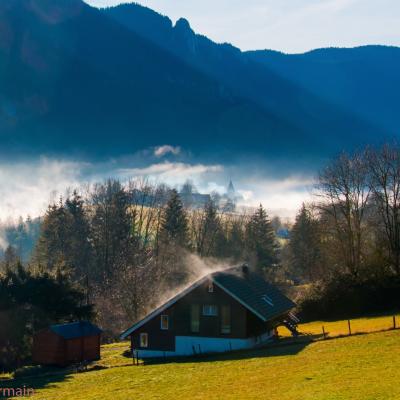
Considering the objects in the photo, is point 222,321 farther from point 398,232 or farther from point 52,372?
point 398,232

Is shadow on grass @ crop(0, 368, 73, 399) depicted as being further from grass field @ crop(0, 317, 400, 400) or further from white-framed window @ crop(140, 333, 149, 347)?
white-framed window @ crop(140, 333, 149, 347)

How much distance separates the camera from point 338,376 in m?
24.0

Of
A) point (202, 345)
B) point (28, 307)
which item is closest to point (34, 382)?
point (202, 345)

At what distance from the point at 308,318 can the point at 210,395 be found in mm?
39551

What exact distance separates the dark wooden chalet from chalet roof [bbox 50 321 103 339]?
20.0ft

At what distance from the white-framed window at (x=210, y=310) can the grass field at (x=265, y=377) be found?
464cm

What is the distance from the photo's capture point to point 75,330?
48.4 meters

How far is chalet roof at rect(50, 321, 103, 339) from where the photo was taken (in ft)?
155

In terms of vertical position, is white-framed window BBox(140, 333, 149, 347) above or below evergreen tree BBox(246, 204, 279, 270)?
below

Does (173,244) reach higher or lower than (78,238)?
lower

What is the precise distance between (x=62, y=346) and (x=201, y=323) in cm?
1297

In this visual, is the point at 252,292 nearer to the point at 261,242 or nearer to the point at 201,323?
the point at 201,323

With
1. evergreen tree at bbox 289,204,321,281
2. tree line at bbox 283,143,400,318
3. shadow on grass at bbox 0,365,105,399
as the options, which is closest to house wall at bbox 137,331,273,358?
shadow on grass at bbox 0,365,105,399

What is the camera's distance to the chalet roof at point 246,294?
42.0 metres
